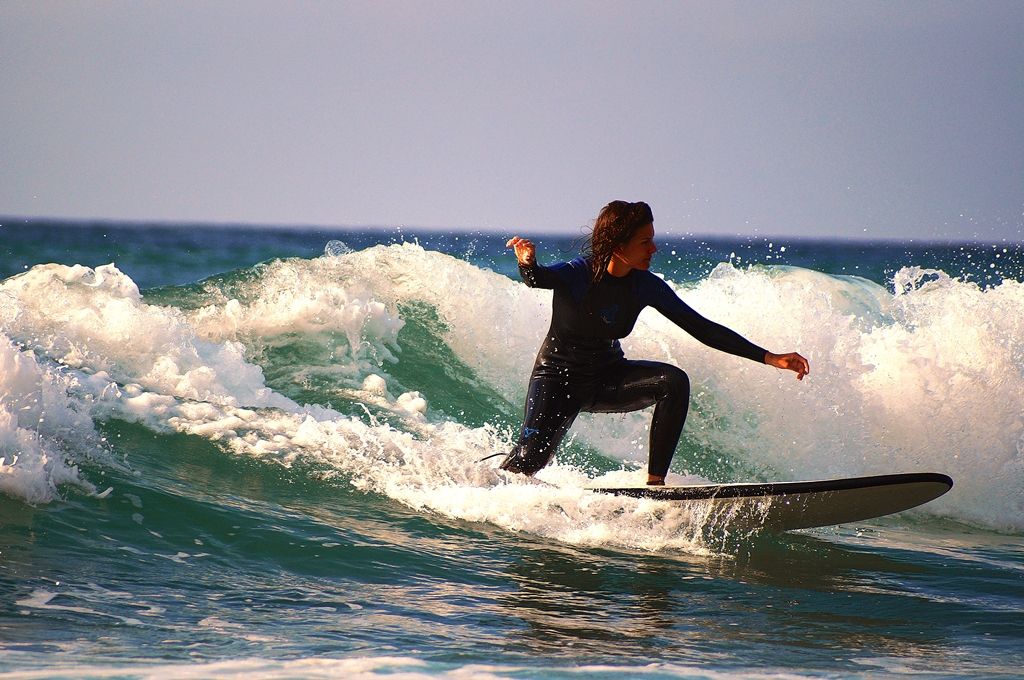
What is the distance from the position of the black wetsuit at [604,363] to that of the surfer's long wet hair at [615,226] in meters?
0.12

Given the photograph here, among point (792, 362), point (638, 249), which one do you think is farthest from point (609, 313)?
point (792, 362)

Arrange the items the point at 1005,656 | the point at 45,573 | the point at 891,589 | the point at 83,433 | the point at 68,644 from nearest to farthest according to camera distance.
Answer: the point at 68,644 < the point at 1005,656 < the point at 45,573 < the point at 891,589 < the point at 83,433

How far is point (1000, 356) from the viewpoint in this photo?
8.91m

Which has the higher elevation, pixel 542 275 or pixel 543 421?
pixel 542 275

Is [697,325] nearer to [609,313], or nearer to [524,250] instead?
[609,313]

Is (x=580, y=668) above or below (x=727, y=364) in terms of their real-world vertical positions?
below

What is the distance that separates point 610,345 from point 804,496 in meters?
1.25

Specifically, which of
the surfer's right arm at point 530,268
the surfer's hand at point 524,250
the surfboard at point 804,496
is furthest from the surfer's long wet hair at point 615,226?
the surfboard at point 804,496

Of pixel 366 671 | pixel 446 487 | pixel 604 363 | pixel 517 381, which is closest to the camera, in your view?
pixel 366 671

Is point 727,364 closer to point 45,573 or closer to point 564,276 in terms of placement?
point 564,276

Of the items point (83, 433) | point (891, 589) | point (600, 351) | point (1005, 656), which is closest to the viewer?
point (1005, 656)

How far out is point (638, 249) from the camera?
5.32 m

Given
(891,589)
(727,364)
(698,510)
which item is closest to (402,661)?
(698,510)

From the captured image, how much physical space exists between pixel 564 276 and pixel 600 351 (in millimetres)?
478
